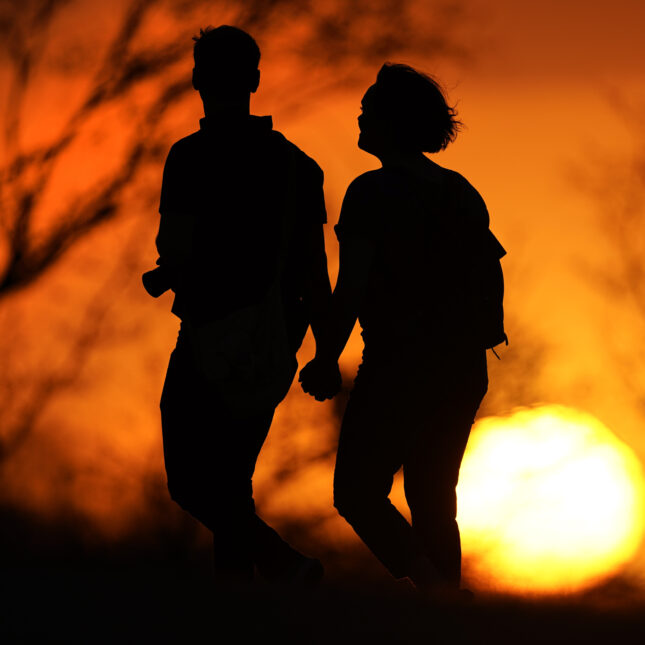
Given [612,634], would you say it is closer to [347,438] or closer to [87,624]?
[347,438]

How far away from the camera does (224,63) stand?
4887mm

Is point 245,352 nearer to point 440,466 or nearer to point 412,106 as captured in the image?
point 440,466

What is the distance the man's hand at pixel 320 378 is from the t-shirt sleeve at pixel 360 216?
19.6 inches

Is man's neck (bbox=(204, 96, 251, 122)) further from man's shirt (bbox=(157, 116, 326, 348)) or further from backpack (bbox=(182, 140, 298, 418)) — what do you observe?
backpack (bbox=(182, 140, 298, 418))

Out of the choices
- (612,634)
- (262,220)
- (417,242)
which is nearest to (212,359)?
(262,220)

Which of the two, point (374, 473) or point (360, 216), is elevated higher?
point (360, 216)

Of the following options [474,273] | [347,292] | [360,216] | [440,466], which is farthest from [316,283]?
[440,466]

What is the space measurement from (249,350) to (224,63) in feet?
3.67

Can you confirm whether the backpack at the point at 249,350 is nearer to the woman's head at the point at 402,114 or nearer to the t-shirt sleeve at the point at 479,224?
the woman's head at the point at 402,114

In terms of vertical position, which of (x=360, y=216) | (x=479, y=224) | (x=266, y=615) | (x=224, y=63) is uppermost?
(x=224, y=63)

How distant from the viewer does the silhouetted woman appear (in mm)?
4941

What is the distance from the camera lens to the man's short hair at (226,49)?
4887 mm

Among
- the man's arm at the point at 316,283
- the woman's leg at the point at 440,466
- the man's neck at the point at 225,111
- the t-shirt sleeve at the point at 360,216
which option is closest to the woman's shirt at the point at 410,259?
the t-shirt sleeve at the point at 360,216

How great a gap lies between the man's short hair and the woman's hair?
60 cm
